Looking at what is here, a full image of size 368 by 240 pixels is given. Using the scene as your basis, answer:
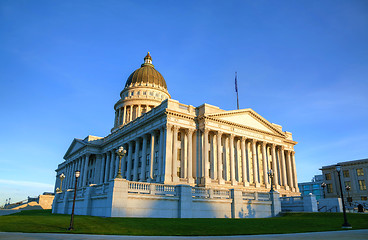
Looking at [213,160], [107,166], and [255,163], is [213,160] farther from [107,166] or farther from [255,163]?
[107,166]

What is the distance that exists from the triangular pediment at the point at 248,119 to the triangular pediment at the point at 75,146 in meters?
39.3

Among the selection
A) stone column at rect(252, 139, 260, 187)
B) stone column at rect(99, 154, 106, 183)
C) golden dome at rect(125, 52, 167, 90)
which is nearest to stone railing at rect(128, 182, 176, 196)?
stone column at rect(252, 139, 260, 187)

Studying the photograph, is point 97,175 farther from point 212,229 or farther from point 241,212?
point 212,229

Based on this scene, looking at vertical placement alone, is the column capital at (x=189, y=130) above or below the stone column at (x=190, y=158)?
above

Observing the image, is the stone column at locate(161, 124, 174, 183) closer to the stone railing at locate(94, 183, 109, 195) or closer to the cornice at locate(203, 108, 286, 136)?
the cornice at locate(203, 108, 286, 136)

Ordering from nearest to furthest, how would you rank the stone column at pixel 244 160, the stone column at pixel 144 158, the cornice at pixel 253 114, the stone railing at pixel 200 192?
the stone railing at pixel 200 192 → the cornice at pixel 253 114 → the stone column at pixel 244 160 → the stone column at pixel 144 158

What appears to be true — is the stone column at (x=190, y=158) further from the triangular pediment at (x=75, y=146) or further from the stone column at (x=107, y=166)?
the triangular pediment at (x=75, y=146)

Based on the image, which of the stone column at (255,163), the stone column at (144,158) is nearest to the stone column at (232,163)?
the stone column at (255,163)

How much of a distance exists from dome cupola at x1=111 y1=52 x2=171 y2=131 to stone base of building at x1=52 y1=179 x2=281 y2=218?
163ft

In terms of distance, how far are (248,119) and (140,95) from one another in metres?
38.9

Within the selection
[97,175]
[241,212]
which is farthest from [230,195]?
[97,175]

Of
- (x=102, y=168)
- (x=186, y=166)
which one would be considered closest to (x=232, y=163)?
(x=186, y=166)

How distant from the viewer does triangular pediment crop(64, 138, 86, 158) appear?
76.9m

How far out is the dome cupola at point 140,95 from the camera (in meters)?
83.9
